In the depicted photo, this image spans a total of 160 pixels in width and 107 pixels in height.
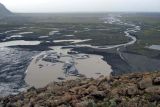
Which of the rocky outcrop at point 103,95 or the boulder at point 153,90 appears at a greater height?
the boulder at point 153,90

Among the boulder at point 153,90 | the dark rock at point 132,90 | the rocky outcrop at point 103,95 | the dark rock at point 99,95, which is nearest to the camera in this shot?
the rocky outcrop at point 103,95

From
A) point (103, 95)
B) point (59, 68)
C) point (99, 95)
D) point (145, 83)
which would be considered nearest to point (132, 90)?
point (145, 83)

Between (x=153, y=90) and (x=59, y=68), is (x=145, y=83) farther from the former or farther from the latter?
(x=59, y=68)

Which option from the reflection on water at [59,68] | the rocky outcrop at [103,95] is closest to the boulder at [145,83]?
the rocky outcrop at [103,95]

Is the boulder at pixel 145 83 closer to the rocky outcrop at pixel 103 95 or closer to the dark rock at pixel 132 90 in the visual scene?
the rocky outcrop at pixel 103 95

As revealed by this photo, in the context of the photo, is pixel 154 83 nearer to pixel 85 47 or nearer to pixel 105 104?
pixel 105 104

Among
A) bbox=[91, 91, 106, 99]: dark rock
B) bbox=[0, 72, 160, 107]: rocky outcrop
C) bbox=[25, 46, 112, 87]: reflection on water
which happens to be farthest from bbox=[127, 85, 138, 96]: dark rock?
bbox=[25, 46, 112, 87]: reflection on water
